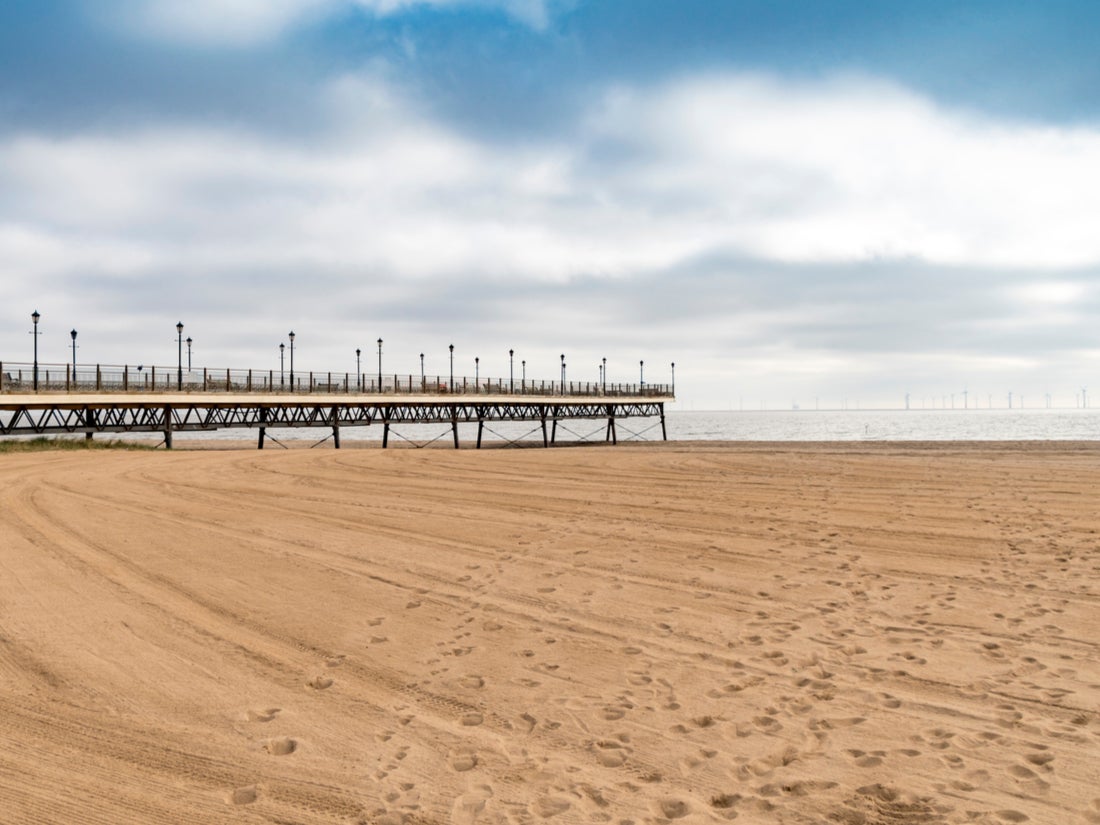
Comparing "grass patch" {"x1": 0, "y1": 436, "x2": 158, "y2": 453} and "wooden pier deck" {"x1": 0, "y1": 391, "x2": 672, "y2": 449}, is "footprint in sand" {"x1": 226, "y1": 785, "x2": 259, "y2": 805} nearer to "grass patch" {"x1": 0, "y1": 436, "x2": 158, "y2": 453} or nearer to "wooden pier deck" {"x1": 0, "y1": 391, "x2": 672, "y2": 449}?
"grass patch" {"x1": 0, "y1": 436, "x2": 158, "y2": 453}

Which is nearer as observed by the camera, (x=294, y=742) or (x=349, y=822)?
(x=349, y=822)

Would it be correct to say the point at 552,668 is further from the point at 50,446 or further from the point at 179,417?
the point at 179,417

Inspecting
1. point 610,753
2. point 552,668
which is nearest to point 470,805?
point 610,753

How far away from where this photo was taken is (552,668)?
5.89 meters

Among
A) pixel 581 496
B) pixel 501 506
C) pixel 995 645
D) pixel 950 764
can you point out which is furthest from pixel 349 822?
pixel 581 496

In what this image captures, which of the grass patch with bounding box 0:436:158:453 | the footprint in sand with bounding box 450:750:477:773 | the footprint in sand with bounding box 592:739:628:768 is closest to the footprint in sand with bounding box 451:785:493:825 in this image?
the footprint in sand with bounding box 450:750:477:773

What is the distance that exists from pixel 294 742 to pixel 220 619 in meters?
2.86

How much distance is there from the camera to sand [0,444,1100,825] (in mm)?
4039

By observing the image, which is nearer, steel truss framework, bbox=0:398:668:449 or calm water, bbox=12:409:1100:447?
steel truss framework, bbox=0:398:668:449

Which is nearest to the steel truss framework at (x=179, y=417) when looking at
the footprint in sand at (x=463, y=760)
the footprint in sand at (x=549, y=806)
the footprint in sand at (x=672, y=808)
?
the footprint in sand at (x=463, y=760)

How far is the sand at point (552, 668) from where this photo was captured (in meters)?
4.04

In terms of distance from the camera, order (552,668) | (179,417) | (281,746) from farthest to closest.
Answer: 1. (179,417)
2. (552,668)
3. (281,746)

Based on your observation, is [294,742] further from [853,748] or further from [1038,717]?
[1038,717]

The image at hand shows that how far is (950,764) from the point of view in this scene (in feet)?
14.0
